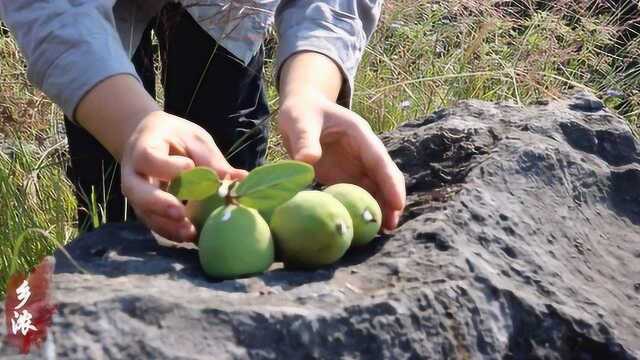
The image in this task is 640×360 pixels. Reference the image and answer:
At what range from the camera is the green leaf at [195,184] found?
105 cm

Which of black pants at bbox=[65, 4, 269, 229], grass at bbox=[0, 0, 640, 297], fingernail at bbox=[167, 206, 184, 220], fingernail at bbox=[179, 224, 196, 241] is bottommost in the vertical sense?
grass at bbox=[0, 0, 640, 297]

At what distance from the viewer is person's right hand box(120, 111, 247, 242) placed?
107 centimetres

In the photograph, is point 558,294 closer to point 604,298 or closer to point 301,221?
point 604,298

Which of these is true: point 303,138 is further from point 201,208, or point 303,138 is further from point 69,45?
point 69,45

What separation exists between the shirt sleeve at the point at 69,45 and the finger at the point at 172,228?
0.69ft

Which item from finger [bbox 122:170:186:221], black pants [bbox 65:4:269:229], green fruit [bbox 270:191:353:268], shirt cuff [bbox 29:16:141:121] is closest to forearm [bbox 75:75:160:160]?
shirt cuff [bbox 29:16:141:121]

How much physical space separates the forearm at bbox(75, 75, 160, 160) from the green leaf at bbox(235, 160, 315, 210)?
19 centimetres

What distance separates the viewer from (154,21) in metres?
1.74

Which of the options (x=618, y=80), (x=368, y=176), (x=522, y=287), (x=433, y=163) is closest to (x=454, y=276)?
(x=522, y=287)

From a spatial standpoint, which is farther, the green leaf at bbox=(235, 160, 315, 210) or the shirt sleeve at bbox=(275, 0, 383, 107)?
the shirt sleeve at bbox=(275, 0, 383, 107)

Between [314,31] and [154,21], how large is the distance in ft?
1.32

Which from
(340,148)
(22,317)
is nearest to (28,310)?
(22,317)

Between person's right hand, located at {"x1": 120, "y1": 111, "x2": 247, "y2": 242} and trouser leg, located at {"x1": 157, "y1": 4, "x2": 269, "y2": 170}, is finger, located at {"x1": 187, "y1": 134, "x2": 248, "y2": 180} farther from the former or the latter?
trouser leg, located at {"x1": 157, "y1": 4, "x2": 269, "y2": 170}

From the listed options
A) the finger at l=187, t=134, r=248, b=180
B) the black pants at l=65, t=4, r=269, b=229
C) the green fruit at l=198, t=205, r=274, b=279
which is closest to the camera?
the green fruit at l=198, t=205, r=274, b=279
